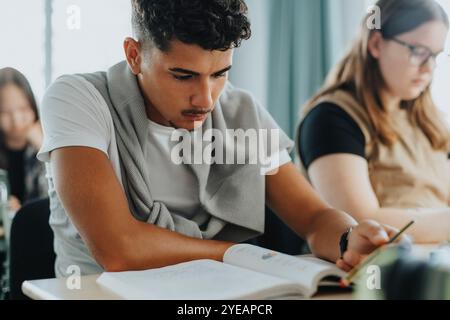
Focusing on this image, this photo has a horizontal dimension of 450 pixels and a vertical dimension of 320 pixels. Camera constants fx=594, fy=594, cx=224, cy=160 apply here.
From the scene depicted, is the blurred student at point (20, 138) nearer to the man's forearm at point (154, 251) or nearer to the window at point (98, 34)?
the window at point (98, 34)

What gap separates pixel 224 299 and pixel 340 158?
2.94ft

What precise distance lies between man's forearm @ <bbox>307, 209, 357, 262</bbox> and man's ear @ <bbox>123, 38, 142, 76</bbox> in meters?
0.50

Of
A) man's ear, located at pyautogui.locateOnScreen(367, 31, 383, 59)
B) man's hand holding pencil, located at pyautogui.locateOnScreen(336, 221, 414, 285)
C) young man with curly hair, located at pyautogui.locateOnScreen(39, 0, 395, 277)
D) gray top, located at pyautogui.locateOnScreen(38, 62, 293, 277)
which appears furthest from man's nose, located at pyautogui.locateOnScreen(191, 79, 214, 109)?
man's ear, located at pyautogui.locateOnScreen(367, 31, 383, 59)

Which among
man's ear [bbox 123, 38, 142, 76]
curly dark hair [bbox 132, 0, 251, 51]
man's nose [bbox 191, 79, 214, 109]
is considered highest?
curly dark hair [bbox 132, 0, 251, 51]

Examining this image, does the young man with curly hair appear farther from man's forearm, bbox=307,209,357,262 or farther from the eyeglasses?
the eyeglasses

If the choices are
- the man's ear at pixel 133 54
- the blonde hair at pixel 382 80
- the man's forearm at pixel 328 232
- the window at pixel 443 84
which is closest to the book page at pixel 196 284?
the man's forearm at pixel 328 232

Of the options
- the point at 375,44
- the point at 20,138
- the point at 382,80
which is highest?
the point at 375,44

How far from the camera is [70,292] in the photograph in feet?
2.82

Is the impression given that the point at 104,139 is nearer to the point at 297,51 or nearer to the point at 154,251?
the point at 154,251

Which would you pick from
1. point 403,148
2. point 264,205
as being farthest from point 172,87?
point 403,148

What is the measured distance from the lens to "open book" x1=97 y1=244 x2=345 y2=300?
0.78 meters

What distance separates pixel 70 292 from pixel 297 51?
2508 mm

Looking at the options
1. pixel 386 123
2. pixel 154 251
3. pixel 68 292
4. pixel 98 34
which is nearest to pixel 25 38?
pixel 98 34

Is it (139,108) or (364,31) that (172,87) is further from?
(364,31)
